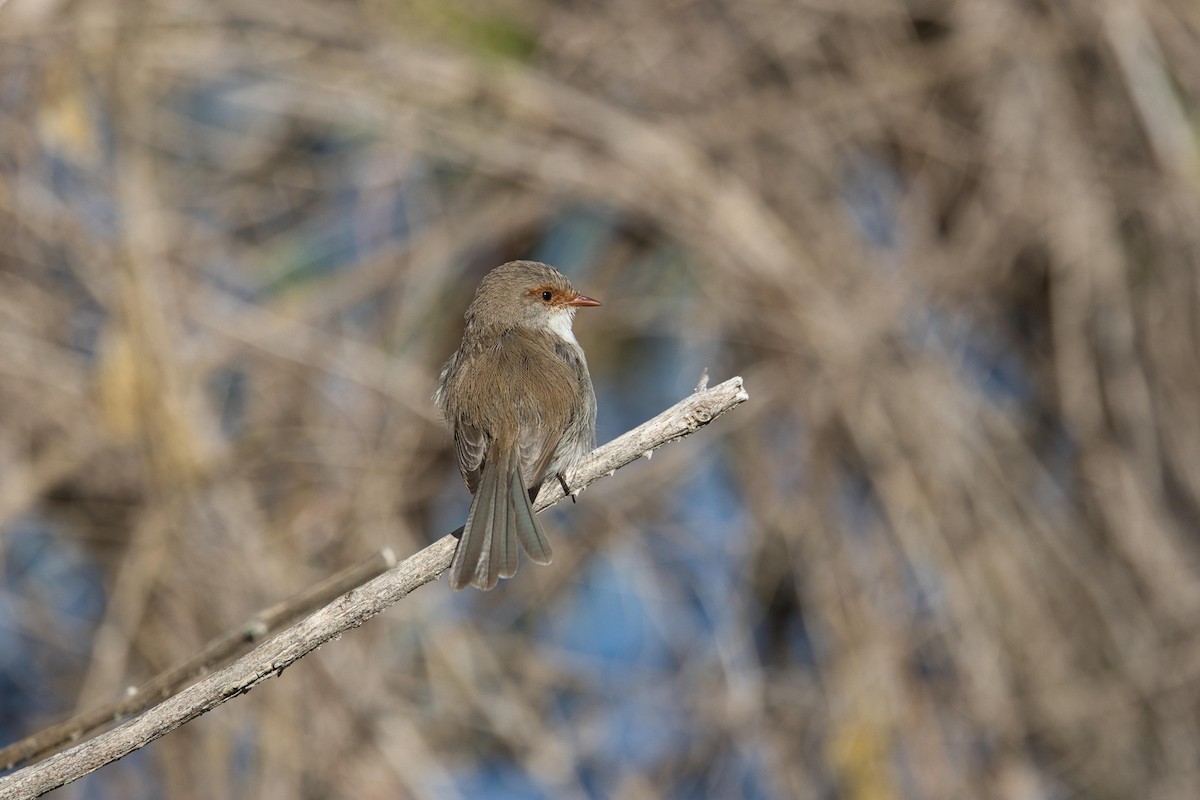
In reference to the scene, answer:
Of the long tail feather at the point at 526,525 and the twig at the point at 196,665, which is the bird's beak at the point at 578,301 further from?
the twig at the point at 196,665

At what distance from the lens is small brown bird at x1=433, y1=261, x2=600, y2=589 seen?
9.78 feet

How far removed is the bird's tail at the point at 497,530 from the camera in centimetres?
264

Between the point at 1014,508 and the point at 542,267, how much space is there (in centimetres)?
317

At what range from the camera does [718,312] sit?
613 centimetres

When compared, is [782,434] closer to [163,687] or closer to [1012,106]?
[1012,106]

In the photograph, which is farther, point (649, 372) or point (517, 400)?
point (649, 372)

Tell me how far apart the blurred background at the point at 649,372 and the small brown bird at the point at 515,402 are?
1836mm

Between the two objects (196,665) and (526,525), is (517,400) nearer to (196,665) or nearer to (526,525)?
(526,525)

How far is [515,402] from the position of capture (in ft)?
11.3

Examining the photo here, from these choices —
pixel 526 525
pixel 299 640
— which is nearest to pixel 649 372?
pixel 526 525

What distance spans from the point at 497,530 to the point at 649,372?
3.96 meters

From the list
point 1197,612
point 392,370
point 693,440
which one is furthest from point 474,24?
point 1197,612

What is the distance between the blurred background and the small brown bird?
1.84m

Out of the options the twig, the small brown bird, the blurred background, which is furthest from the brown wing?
the blurred background
